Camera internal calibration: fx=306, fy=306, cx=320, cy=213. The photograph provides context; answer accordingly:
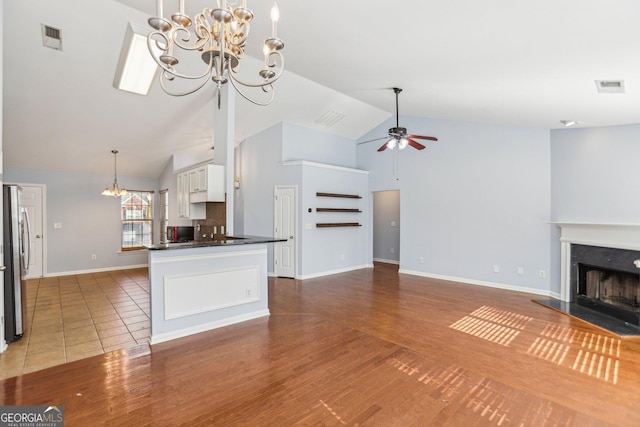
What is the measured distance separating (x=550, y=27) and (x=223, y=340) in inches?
164

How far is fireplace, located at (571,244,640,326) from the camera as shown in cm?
400

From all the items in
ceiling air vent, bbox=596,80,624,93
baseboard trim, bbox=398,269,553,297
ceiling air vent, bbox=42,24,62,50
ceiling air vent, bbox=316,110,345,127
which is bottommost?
baseboard trim, bbox=398,269,553,297

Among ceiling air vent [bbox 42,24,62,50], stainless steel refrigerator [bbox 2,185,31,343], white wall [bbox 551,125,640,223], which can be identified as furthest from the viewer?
white wall [bbox 551,125,640,223]

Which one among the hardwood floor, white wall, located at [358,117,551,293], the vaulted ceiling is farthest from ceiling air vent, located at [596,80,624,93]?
the hardwood floor

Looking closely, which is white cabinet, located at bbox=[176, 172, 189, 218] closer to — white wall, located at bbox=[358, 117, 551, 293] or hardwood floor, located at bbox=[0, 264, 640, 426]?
hardwood floor, located at bbox=[0, 264, 640, 426]

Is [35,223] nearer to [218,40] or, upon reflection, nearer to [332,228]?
[332,228]

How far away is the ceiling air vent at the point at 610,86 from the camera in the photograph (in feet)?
10.3

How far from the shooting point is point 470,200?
6.11 m

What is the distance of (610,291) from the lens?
4.37m

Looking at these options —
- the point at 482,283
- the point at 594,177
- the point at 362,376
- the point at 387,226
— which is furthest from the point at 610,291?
the point at 387,226

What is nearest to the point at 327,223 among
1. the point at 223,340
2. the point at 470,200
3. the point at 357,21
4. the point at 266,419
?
the point at 470,200

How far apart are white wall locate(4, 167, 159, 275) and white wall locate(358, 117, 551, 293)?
22.3ft

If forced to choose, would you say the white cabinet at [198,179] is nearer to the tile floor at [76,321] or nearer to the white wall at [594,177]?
the tile floor at [76,321]
